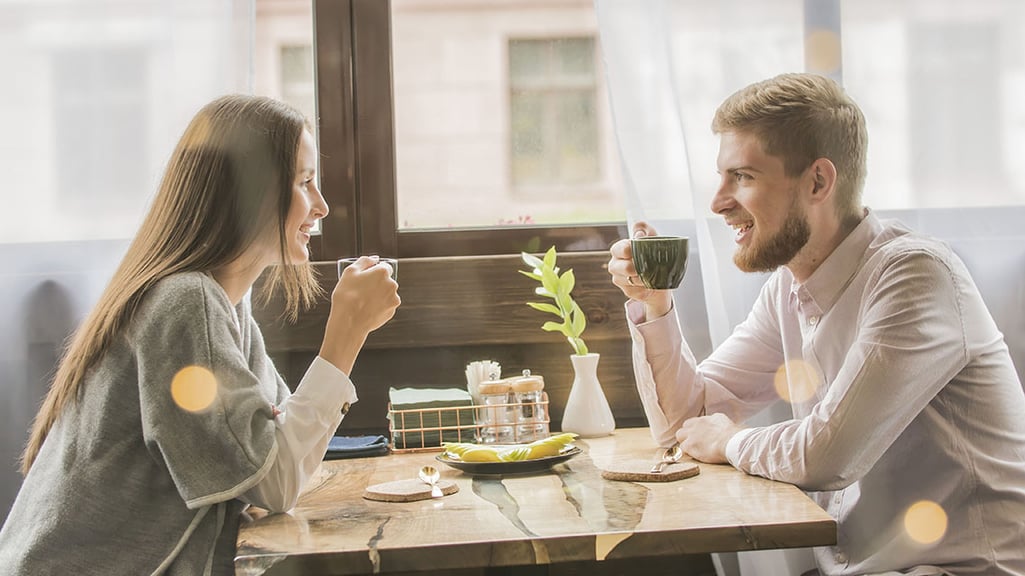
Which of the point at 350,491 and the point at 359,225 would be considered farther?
the point at 359,225

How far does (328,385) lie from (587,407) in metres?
0.73

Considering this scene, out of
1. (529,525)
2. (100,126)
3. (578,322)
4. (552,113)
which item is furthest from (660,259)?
(100,126)

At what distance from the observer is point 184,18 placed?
2.24 meters

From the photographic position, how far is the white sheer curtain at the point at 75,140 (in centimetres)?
224

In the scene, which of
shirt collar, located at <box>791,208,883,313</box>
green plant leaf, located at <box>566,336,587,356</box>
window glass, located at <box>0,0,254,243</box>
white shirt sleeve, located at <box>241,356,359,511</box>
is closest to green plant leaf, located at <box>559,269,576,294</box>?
green plant leaf, located at <box>566,336,587,356</box>

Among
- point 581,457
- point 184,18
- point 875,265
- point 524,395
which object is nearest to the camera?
point 875,265

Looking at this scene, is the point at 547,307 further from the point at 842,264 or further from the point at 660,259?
the point at 842,264

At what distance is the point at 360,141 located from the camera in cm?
245

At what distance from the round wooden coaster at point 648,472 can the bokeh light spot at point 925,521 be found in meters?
0.36

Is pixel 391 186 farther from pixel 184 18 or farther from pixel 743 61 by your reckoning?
pixel 743 61

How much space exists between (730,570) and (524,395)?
75 centimetres

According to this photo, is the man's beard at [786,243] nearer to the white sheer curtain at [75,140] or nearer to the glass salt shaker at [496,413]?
the glass salt shaker at [496,413]

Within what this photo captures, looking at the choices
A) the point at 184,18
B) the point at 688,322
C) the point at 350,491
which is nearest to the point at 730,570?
the point at 688,322

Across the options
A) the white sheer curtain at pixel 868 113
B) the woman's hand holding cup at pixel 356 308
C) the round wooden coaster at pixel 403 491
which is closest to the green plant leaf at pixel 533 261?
the white sheer curtain at pixel 868 113
